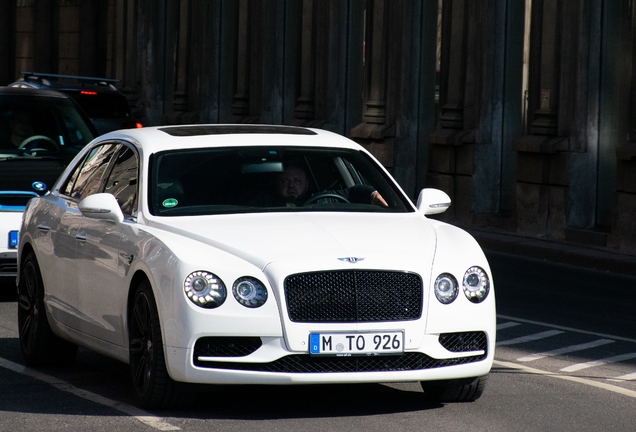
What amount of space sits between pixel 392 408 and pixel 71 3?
3507 centimetres

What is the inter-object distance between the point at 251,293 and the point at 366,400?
45.7 inches

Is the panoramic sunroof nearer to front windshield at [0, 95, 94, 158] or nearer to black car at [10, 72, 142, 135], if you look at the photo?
front windshield at [0, 95, 94, 158]

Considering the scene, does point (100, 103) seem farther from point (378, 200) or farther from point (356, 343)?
point (356, 343)

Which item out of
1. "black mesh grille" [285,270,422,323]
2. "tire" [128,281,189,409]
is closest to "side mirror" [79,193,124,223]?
"tire" [128,281,189,409]

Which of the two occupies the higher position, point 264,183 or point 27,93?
point 27,93

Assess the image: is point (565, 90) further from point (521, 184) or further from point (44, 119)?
point (44, 119)

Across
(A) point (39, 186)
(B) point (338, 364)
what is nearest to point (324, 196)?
(B) point (338, 364)

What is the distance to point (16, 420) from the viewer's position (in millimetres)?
7066

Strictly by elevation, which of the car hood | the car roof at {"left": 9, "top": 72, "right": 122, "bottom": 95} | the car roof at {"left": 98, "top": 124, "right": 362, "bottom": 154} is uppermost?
the car roof at {"left": 9, "top": 72, "right": 122, "bottom": 95}

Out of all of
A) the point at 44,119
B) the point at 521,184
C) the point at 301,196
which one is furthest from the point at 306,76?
the point at 301,196

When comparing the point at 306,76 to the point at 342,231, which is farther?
the point at 306,76

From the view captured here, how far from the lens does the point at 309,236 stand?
7121 millimetres

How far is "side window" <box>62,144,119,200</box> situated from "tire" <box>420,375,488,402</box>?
7.92ft

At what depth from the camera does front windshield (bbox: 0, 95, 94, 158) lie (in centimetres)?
1304
